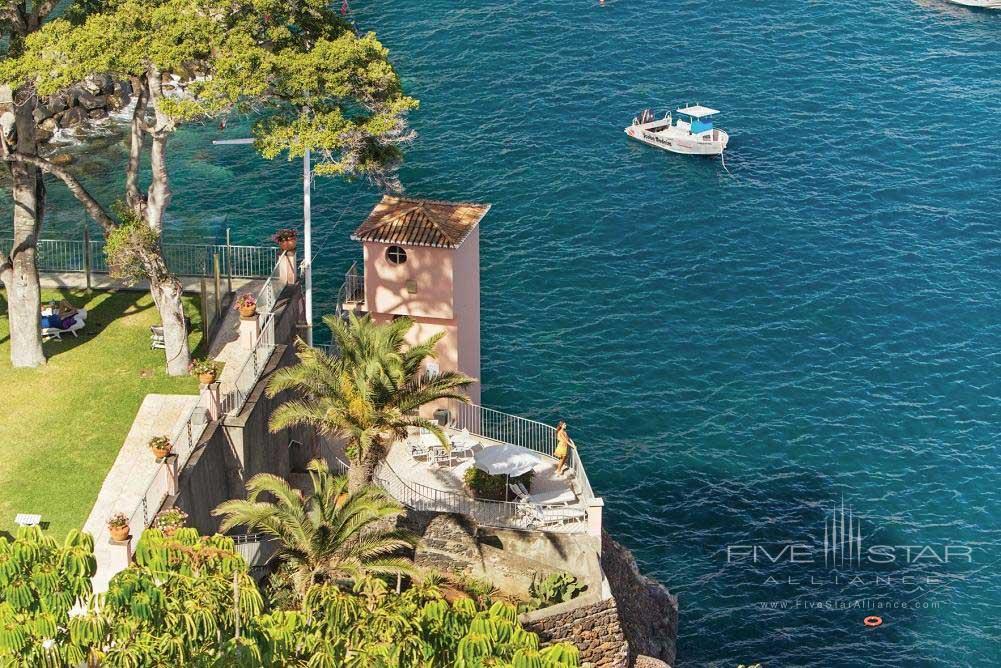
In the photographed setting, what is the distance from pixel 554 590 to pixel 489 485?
3.81m

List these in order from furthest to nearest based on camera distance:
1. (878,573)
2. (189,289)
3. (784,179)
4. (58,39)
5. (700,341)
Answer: (784,179) → (700,341) → (878,573) → (189,289) → (58,39)

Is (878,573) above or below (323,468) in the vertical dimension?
below

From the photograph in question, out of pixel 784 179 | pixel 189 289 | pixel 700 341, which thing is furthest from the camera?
pixel 784 179

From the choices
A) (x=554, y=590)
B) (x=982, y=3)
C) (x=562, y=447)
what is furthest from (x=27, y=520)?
(x=982, y=3)

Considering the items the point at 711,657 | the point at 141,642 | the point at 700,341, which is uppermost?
the point at 141,642

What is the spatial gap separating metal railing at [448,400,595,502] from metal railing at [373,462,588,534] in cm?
95

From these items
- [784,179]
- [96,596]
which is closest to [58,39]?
[96,596]

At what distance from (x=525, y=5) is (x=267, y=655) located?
76483 millimetres

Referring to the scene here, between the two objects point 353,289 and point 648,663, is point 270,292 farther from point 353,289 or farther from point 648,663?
point 648,663

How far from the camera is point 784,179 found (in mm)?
81062

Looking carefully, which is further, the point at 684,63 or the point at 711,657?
the point at 684,63

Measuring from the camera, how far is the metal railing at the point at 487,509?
150 ft

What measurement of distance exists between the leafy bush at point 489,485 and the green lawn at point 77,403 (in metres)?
8.48

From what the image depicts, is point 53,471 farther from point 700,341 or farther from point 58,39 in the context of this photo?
point 700,341
